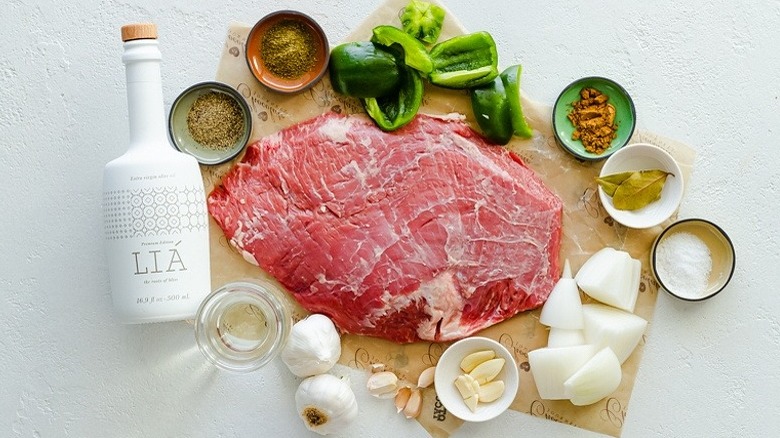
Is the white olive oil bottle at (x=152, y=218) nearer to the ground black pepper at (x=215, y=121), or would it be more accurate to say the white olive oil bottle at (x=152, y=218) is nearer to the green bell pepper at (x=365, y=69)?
the ground black pepper at (x=215, y=121)

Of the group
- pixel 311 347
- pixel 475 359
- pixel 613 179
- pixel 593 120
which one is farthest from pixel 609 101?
pixel 311 347

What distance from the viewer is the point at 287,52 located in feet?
6.88

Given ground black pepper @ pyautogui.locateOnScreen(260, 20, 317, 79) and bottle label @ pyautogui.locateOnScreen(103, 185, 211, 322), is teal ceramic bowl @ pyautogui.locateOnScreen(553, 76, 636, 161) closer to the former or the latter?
ground black pepper @ pyautogui.locateOnScreen(260, 20, 317, 79)

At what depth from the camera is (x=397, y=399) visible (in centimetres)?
213

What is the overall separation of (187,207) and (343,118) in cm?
51

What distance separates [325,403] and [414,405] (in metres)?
0.26

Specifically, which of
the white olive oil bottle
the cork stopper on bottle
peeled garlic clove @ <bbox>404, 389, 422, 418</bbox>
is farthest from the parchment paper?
the cork stopper on bottle

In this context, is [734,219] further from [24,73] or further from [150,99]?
[24,73]

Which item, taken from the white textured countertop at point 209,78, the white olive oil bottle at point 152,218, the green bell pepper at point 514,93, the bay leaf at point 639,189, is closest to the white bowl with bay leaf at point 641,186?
the bay leaf at point 639,189

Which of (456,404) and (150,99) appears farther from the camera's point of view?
(456,404)

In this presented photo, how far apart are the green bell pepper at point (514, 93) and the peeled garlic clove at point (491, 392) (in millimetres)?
715

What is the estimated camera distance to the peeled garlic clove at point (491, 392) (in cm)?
209

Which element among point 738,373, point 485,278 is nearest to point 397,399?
point 485,278

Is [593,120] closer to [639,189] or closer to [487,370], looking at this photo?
[639,189]
